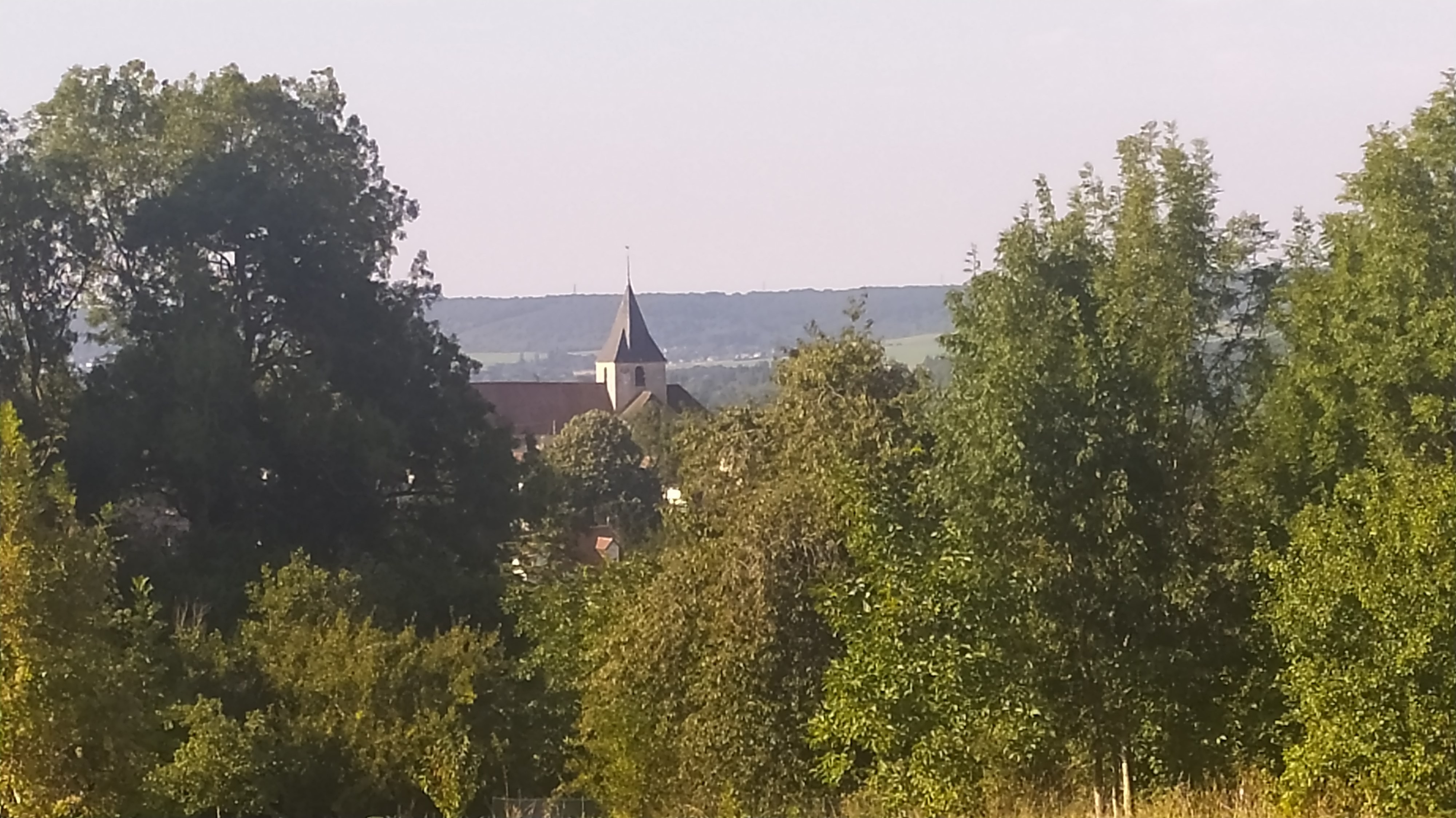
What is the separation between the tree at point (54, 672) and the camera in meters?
11.8

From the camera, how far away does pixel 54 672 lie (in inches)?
464

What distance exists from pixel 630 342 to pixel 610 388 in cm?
327

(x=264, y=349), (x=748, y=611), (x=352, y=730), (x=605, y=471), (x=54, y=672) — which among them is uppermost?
(x=264, y=349)

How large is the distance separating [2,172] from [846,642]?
2050cm

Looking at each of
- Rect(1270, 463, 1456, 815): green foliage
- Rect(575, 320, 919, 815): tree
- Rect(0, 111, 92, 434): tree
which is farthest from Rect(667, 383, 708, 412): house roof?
Rect(1270, 463, 1456, 815): green foliage

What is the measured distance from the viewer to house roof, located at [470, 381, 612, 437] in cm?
9694

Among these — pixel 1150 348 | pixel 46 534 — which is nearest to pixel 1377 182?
pixel 1150 348

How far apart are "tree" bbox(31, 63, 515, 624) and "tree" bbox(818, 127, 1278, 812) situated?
15.3 meters

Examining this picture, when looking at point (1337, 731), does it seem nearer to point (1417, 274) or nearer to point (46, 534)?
point (1417, 274)

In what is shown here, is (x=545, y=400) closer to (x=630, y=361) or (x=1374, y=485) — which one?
(x=630, y=361)

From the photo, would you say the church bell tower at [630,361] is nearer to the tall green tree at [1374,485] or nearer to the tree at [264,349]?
the tree at [264,349]

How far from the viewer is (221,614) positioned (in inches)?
1025

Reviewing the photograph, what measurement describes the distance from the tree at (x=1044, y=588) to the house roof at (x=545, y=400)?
80.1 m

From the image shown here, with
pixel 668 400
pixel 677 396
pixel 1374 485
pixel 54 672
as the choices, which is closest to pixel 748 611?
pixel 1374 485
